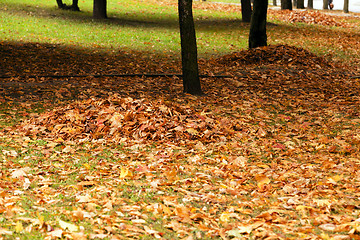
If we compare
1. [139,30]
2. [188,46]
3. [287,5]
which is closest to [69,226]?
[188,46]

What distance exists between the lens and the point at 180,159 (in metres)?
6.11

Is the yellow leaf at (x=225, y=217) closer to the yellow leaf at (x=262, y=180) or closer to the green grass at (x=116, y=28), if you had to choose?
the yellow leaf at (x=262, y=180)

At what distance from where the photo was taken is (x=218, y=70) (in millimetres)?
12414

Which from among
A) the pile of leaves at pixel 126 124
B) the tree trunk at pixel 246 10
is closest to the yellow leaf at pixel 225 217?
the pile of leaves at pixel 126 124

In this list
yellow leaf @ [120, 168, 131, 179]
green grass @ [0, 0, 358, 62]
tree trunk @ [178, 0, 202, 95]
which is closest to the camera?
yellow leaf @ [120, 168, 131, 179]

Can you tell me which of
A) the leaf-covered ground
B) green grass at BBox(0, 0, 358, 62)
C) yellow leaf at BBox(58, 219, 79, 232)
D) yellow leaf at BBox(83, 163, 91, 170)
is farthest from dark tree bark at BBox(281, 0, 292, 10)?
yellow leaf at BBox(58, 219, 79, 232)

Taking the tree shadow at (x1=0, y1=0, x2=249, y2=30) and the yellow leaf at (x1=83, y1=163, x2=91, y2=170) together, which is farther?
the tree shadow at (x1=0, y1=0, x2=249, y2=30)

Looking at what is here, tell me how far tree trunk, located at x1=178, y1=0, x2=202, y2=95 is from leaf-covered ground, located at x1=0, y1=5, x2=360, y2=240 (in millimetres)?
370

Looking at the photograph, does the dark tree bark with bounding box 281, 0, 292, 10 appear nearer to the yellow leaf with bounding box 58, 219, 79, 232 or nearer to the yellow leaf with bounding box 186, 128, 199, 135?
the yellow leaf with bounding box 186, 128, 199, 135

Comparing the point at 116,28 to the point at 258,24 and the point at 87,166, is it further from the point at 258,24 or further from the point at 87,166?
the point at 87,166

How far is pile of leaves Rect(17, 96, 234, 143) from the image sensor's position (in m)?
6.91

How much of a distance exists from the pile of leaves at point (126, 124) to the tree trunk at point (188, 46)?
2052 mm

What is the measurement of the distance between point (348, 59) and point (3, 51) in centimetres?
1180

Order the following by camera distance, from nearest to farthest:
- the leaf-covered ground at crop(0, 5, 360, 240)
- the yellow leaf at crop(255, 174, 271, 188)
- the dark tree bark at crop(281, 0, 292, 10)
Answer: the leaf-covered ground at crop(0, 5, 360, 240)
the yellow leaf at crop(255, 174, 271, 188)
the dark tree bark at crop(281, 0, 292, 10)
